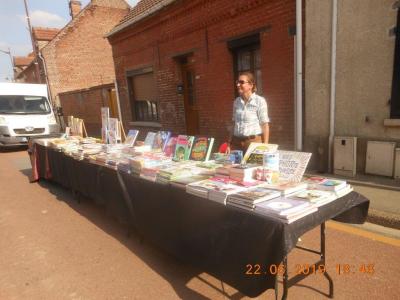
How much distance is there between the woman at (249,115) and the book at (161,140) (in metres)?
0.91

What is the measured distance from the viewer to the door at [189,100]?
30.0ft

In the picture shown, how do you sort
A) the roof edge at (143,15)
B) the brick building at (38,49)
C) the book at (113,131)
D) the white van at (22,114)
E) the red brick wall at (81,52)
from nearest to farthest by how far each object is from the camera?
the book at (113,131)
the roof edge at (143,15)
the white van at (22,114)
the red brick wall at (81,52)
the brick building at (38,49)

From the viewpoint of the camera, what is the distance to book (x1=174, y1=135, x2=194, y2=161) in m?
3.54

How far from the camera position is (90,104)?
16109 mm

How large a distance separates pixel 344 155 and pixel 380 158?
56cm

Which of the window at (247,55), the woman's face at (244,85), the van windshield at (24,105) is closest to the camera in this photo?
the woman's face at (244,85)

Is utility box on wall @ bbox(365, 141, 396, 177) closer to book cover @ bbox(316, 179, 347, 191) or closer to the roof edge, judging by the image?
book cover @ bbox(316, 179, 347, 191)

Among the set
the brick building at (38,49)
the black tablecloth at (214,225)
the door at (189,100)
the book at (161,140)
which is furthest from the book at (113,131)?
the brick building at (38,49)

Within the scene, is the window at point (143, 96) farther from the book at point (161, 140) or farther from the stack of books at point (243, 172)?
the stack of books at point (243, 172)

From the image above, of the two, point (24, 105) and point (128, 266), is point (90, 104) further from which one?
point (128, 266)

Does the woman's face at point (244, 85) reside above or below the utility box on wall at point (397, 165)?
above

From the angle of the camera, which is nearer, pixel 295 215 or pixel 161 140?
pixel 295 215
